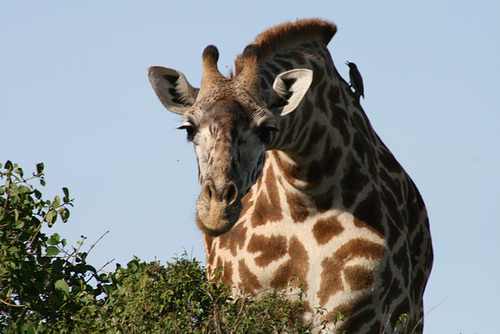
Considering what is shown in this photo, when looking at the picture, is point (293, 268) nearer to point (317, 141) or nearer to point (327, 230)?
point (327, 230)

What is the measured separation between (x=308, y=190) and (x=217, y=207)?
2031 mm

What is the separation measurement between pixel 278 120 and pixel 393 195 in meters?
2.08

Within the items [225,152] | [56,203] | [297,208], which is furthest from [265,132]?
[56,203]

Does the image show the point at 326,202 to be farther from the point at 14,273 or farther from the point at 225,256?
the point at 14,273

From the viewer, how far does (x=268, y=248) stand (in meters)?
9.66

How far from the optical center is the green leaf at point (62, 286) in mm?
8078

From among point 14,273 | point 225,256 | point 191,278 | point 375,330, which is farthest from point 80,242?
point 375,330

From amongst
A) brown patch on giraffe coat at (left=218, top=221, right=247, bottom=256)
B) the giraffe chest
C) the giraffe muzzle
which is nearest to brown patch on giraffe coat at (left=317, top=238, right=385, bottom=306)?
the giraffe chest

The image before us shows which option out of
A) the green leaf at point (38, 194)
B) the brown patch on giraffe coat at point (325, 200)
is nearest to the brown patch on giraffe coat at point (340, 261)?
the brown patch on giraffe coat at point (325, 200)

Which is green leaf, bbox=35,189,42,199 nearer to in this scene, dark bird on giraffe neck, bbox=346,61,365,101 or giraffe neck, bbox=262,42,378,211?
giraffe neck, bbox=262,42,378,211

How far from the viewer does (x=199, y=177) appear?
820 centimetres

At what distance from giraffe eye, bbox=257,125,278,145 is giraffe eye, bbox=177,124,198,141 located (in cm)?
59

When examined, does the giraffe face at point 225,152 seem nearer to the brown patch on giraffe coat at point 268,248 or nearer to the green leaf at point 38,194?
the brown patch on giraffe coat at point 268,248

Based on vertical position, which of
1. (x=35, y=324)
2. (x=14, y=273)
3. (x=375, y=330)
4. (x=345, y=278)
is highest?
(x=14, y=273)
